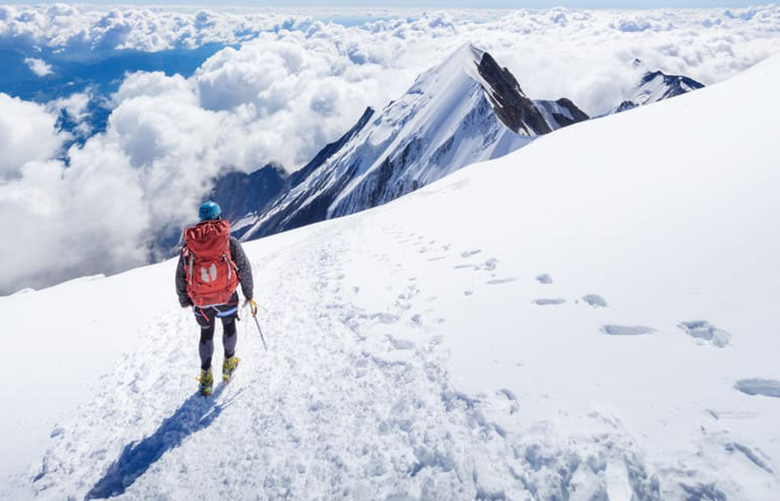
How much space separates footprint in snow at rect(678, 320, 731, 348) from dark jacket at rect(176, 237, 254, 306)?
249 inches

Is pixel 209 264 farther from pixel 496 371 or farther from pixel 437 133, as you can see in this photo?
pixel 437 133

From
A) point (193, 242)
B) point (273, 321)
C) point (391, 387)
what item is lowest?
point (273, 321)

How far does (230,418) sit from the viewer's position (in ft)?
19.6

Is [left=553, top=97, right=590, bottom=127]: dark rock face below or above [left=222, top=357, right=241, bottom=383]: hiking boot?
below

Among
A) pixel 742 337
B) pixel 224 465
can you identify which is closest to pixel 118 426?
pixel 224 465

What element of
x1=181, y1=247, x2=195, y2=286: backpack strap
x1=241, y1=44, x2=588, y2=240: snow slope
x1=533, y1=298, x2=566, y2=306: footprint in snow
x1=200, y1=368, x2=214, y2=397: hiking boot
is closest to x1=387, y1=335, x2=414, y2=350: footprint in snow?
x1=533, y1=298, x2=566, y2=306: footprint in snow

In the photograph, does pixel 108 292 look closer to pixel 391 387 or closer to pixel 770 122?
pixel 391 387

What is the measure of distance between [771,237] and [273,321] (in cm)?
950

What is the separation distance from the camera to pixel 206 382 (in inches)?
262

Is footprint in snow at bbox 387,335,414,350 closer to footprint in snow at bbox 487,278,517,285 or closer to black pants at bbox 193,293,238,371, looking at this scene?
footprint in snow at bbox 487,278,517,285

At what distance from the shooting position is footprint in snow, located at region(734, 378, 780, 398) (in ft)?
12.2

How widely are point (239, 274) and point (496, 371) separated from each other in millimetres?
4459

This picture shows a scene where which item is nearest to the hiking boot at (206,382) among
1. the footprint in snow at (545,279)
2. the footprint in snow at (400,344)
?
the footprint in snow at (400,344)

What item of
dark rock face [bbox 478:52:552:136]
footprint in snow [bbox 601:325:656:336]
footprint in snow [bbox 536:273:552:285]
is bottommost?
dark rock face [bbox 478:52:552:136]
